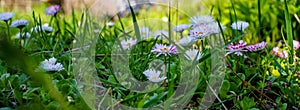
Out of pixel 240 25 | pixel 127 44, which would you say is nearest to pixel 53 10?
pixel 127 44

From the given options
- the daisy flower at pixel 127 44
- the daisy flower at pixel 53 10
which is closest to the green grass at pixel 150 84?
the daisy flower at pixel 127 44

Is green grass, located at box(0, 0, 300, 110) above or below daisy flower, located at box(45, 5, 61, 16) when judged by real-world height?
below

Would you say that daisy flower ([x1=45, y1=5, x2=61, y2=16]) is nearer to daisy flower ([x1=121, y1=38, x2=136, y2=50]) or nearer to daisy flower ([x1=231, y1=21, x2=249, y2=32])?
daisy flower ([x1=121, y1=38, x2=136, y2=50])

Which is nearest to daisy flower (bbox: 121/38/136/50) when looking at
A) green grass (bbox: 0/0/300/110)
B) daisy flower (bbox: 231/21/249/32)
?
green grass (bbox: 0/0/300/110)

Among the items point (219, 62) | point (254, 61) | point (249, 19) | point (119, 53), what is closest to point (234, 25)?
point (254, 61)

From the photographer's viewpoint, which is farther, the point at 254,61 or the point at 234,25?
the point at 234,25

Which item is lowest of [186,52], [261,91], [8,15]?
[261,91]

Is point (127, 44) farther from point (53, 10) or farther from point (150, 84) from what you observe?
point (53, 10)

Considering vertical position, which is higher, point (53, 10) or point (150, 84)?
point (53, 10)

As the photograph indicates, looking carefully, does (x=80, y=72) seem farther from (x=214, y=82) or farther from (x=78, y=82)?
(x=214, y=82)

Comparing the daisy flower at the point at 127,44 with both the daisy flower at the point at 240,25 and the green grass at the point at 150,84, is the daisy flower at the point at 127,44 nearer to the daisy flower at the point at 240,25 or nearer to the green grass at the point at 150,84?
the green grass at the point at 150,84

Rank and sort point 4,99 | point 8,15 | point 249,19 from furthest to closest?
point 249,19, point 8,15, point 4,99
